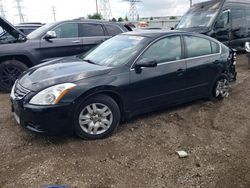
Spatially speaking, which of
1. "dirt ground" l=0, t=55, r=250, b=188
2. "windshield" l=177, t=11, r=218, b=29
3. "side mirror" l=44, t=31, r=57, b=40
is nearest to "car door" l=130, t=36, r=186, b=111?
"dirt ground" l=0, t=55, r=250, b=188

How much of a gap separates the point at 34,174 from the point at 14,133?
124 centimetres

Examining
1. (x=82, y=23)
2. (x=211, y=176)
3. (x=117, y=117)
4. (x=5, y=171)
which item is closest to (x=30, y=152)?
(x=5, y=171)

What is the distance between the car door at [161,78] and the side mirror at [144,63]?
0.23 ft

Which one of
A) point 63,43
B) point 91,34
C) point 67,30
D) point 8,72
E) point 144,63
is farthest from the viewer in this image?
point 91,34

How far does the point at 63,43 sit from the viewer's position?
6.99 metres

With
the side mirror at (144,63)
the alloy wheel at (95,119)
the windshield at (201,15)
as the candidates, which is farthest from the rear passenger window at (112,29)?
the alloy wheel at (95,119)

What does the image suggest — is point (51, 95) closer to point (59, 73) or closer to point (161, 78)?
point (59, 73)

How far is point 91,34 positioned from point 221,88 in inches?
146

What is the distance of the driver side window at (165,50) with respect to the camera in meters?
4.50

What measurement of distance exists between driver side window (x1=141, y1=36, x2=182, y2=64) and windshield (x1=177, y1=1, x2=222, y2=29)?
5.26m

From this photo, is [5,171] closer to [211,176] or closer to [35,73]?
[35,73]

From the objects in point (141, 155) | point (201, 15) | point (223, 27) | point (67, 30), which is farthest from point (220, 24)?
point (141, 155)

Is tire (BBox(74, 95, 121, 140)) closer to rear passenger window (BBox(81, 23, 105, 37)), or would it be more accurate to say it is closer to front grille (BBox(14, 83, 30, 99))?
front grille (BBox(14, 83, 30, 99))

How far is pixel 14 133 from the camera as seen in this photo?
411 cm
